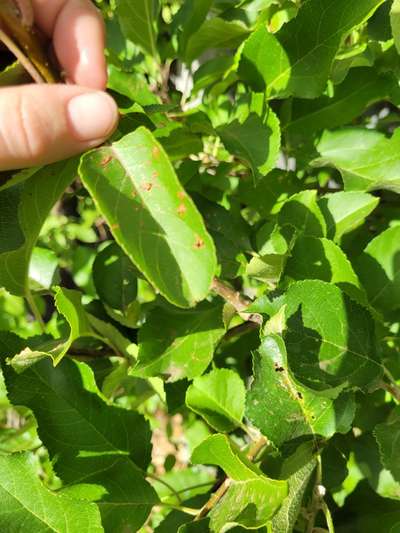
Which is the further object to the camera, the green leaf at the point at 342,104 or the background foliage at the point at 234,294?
the green leaf at the point at 342,104

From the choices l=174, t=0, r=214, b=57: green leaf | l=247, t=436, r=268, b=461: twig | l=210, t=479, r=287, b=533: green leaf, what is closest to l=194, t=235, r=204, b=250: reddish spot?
l=210, t=479, r=287, b=533: green leaf

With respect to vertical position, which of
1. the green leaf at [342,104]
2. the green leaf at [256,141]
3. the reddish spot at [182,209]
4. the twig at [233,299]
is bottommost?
the twig at [233,299]

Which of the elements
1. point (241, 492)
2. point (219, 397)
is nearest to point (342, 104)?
point (219, 397)

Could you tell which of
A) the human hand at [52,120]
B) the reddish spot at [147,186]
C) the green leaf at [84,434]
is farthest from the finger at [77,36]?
the green leaf at [84,434]

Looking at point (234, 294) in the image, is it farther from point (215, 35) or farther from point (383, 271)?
point (215, 35)

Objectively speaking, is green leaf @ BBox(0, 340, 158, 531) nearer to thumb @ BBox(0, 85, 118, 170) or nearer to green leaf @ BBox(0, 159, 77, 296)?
green leaf @ BBox(0, 159, 77, 296)

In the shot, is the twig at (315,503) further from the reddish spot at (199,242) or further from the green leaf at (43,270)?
the green leaf at (43,270)
